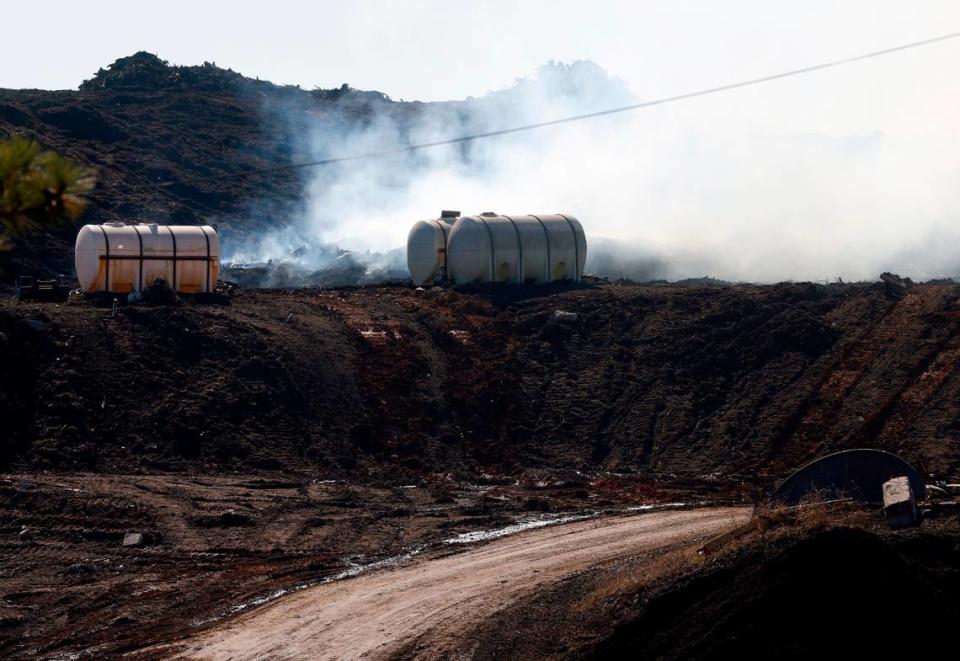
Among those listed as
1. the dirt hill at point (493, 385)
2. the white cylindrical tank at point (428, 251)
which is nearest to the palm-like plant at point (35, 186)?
the dirt hill at point (493, 385)

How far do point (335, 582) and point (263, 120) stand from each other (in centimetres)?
6625

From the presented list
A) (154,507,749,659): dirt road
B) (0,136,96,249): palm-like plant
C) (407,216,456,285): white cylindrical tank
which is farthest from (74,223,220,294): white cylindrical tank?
(0,136,96,249): palm-like plant

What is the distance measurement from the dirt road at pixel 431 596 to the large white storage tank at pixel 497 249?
22.2m

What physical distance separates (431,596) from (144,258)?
2347 centimetres

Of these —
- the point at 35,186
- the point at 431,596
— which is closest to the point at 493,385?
the point at 431,596

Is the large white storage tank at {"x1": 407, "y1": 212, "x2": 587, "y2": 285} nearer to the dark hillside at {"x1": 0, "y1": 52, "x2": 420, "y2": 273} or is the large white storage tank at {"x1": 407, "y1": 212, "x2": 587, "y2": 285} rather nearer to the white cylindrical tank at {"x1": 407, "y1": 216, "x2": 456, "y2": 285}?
the white cylindrical tank at {"x1": 407, "y1": 216, "x2": 456, "y2": 285}

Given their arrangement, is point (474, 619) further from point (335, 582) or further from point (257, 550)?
point (257, 550)

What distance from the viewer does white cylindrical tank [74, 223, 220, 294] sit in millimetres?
41375

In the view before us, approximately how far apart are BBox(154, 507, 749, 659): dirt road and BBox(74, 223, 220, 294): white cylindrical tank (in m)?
19.9

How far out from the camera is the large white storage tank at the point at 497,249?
160 feet

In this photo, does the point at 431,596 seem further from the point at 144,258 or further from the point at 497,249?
the point at 497,249

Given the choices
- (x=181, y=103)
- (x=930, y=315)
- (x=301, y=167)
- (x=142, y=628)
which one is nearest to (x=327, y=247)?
(x=301, y=167)

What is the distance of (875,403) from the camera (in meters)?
33.1

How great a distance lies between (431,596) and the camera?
70.4 feet
